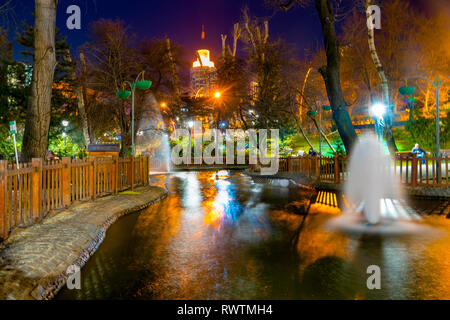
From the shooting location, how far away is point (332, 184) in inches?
761

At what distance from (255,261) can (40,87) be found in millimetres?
9577

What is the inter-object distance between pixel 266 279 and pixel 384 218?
6.42 m

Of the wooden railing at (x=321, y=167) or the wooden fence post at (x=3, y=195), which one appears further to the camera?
the wooden railing at (x=321, y=167)

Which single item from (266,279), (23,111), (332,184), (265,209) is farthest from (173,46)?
(266,279)

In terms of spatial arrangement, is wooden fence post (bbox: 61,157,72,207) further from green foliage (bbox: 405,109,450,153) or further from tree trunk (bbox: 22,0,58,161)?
green foliage (bbox: 405,109,450,153)

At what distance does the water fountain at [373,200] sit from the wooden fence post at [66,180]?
6.82 meters

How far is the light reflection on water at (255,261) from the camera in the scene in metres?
4.93

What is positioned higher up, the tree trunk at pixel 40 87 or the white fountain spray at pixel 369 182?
the tree trunk at pixel 40 87

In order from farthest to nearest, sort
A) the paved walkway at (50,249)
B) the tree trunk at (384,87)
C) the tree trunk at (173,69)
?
the tree trunk at (173,69), the tree trunk at (384,87), the paved walkway at (50,249)

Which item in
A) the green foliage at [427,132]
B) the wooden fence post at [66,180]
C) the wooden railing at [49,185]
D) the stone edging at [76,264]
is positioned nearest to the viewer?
the stone edging at [76,264]

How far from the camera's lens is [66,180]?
10.1 meters

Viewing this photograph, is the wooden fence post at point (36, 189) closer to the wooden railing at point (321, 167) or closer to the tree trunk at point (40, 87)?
the tree trunk at point (40, 87)

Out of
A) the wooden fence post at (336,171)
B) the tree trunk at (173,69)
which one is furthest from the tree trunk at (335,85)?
the tree trunk at (173,69)

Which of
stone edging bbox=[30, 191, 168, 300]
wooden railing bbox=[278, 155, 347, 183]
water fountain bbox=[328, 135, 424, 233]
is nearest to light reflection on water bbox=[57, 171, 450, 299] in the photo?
stone edging bbox=[30, 191, 168, 300]
